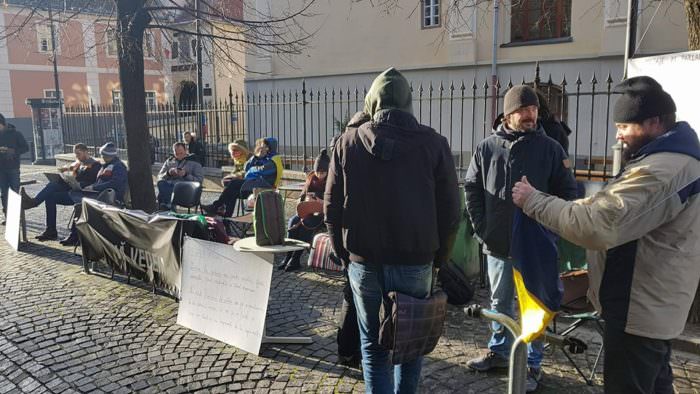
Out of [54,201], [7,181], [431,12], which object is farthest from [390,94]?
[431,12]

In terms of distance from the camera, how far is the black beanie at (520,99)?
123 inches

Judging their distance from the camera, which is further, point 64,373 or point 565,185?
point 64,373

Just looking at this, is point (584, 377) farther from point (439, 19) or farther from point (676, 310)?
point (439, 19)

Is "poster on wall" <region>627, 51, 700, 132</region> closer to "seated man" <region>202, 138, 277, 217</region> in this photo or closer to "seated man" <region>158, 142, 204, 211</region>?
"seated man" <region>202, 138, 277, 217</region>

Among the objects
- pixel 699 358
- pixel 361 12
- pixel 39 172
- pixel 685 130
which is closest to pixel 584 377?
pixel 699 358

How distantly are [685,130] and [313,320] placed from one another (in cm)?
328

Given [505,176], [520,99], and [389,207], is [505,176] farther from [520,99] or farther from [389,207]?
[389,207]

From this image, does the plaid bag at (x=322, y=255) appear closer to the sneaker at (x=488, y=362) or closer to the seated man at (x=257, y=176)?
the seated man at (x=257, y=176)

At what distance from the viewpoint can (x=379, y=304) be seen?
8.79 ft

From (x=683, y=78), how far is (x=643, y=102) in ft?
8.00

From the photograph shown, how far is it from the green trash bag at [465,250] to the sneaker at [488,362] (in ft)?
5.17

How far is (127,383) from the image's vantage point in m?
3.59

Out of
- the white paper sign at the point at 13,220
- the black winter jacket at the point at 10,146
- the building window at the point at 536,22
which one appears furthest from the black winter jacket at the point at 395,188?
the building window at the point at 536,22

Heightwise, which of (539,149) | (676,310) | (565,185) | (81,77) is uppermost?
(81,77)
